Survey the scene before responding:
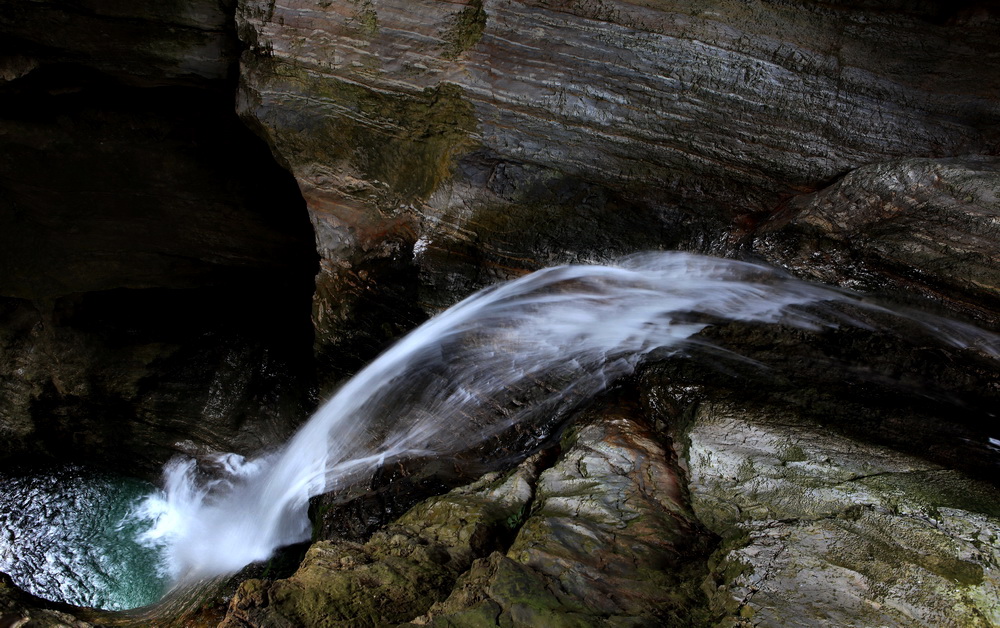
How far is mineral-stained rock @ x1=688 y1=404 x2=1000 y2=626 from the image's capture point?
7.45ft

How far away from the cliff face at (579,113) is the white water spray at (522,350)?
222mm

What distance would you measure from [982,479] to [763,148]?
2.07 m

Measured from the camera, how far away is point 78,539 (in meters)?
5.94

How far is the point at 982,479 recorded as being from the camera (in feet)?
9.74

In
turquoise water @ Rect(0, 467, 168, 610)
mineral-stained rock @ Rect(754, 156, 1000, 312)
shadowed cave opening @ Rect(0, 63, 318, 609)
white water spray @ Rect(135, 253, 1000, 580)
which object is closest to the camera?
mineral-stained rock @ Rect(754, 156, 1000, 312)

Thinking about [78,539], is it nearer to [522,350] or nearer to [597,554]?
[522,350]

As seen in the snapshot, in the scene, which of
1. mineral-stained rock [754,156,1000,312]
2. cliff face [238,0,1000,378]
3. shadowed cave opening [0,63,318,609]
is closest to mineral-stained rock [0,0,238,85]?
shadowed cave opening [0,63,318,609]

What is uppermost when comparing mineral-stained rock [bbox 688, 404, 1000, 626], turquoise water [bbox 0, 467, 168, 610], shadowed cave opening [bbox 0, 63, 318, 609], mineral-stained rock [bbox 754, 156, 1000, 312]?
mineral-stained rock [bbox 754, 156, 1000, 312]

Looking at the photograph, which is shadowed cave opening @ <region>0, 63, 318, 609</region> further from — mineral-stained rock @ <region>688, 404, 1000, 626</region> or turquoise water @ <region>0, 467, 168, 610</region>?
mineral-stained rock @ <region>688, 404, 1000, 626</region>

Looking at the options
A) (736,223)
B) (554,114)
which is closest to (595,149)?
(554,114)

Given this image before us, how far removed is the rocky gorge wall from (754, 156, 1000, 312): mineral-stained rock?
1cm

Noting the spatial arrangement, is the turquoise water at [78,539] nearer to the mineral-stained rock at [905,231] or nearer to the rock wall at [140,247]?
the rock wall at [140,247]

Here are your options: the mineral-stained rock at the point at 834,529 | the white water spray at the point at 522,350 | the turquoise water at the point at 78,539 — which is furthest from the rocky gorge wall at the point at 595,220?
the turquoise water at the point at 78,539

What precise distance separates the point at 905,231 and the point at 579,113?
6.26ft
